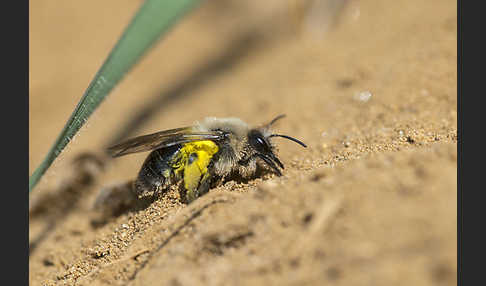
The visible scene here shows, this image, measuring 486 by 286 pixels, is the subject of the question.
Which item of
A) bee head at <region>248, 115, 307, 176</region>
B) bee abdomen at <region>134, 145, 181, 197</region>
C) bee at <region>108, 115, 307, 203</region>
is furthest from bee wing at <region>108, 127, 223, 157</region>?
bee head at <region>248, 115, 307, 176</region>

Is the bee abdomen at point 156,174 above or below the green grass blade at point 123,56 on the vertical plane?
below

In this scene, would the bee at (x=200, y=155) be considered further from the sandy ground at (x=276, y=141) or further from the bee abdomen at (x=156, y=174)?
the sandy ground at (x=276, y=141)

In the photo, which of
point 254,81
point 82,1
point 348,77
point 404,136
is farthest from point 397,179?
point 82,1

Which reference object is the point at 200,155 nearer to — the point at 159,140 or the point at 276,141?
the point at 159,140

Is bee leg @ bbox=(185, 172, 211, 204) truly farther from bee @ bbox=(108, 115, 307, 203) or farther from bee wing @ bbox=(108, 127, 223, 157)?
bee wing @ bbox=(108, 127, 223, 157)

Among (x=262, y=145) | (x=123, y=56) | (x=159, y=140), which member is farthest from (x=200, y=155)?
(x=123, y=56)

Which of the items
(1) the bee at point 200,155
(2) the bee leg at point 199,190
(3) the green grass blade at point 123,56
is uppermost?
(3) the green grass blade at point 123,56

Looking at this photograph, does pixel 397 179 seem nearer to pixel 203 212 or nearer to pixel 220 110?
pixel 203 212

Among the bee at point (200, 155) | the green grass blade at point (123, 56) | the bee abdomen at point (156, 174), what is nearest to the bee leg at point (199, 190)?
the bee at point (200, 155)
